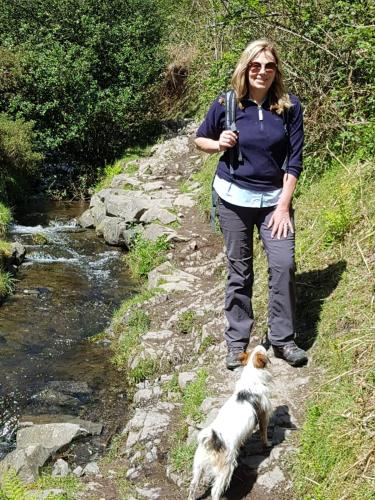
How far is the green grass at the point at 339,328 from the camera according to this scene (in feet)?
12.1

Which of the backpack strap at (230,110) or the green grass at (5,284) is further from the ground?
the backpack strap at (230,110)

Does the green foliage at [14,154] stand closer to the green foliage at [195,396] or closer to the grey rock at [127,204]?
the grey rock at [127,204]

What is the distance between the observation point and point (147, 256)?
10609 mm

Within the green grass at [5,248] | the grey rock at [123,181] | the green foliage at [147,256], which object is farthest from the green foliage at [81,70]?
the green foliage at [147,256]

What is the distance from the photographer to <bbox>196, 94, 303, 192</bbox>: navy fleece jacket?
4.62 meters

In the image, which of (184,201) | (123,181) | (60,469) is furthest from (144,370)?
(123,181)

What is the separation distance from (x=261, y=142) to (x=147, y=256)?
620 centimetres

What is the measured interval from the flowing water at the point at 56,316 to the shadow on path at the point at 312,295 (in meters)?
2.56

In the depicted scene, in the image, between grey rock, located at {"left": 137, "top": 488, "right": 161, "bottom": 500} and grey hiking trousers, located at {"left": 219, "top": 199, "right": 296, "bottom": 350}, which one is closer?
grey rock, located at {"left": 137, "top": 488, "right": 161, "bottom": 500}

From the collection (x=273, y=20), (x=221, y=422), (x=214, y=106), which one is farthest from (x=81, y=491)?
(x=273, y=20)

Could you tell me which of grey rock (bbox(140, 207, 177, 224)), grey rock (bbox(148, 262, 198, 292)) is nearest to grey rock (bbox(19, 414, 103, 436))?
grey rock (bbox(148, 262, 198, 292))

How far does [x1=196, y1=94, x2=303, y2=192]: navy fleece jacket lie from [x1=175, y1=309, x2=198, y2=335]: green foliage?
2.82 m

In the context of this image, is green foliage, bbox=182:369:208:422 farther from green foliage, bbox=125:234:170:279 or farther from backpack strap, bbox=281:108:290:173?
green foliage, bbox=125:234:170:279

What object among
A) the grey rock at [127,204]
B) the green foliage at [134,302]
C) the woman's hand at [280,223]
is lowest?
the grey rock at [127,204]
